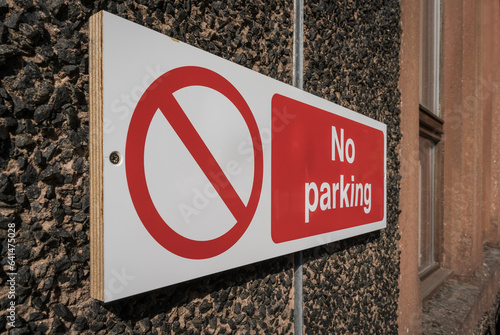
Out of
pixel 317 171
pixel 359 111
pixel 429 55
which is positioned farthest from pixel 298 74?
pixel 429 55

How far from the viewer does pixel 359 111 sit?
4.39 feet

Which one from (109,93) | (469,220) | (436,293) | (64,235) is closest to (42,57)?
(109,93)

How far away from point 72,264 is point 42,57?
33 cm

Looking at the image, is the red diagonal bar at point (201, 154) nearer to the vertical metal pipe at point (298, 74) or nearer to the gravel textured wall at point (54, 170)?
the gravel textured wall at point (54, 170)

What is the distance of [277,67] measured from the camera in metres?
0.95

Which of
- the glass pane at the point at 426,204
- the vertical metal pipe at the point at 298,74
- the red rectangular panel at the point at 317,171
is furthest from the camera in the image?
the glass pane at the point at 426,204

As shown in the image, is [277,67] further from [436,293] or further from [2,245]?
[436,293]

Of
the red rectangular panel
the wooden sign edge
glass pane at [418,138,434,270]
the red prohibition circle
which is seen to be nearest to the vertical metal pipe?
the red rectangular panel

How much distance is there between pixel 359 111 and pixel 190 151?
91 cm

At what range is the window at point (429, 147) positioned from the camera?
2.77m

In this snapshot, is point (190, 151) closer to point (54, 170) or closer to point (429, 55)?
point (54, 170)

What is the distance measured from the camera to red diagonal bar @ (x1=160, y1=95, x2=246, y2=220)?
0.61 metres

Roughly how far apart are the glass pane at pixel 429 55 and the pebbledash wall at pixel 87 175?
1772mm

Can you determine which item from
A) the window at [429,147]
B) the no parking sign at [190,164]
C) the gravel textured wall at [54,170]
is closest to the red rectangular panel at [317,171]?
the no parking sign at [190,164]
